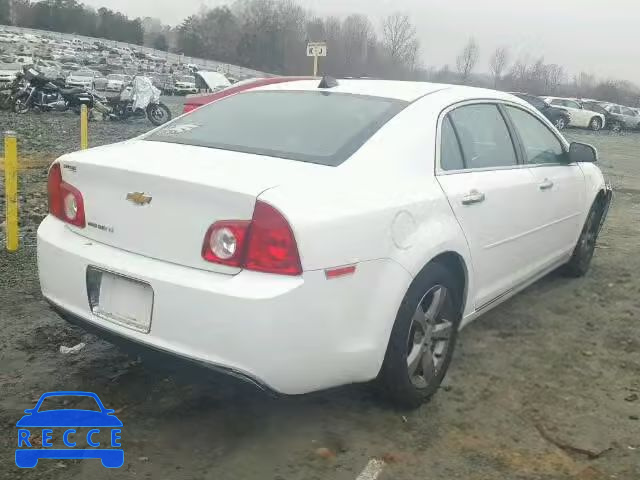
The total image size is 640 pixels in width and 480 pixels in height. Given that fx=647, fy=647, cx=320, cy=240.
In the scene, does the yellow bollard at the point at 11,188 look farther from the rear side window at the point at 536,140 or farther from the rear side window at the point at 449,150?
the rear side window at the point at 536,140

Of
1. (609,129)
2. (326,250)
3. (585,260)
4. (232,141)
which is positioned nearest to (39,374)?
(232,141)

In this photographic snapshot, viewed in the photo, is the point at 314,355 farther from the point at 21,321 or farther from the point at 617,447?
the point at 21,321

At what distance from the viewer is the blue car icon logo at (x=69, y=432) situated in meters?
2.53

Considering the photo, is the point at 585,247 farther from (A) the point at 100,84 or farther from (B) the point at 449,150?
(A) the point at 100,84

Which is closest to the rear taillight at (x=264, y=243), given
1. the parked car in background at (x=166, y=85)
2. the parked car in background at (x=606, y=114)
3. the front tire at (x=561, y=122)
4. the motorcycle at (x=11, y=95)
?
the motorcycle at (x=11, y=95)

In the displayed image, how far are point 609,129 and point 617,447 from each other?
32979 mm

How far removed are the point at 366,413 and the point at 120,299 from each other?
1.23m

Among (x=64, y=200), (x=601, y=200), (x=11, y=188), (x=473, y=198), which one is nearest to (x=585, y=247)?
(x=601, y=200)

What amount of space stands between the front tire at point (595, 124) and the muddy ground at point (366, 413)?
28658 mm

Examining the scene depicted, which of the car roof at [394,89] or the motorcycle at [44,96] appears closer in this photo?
the car roof at [394,89]

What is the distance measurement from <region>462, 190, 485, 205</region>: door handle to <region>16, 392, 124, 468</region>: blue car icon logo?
1.92 meters

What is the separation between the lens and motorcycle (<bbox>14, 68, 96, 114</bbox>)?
18031 millimetres

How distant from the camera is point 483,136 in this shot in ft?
12.1

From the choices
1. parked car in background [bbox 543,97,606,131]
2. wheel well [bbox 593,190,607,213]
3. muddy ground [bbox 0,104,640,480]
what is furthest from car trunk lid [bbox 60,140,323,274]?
parked car in background [bbox 543,97,606,131]
